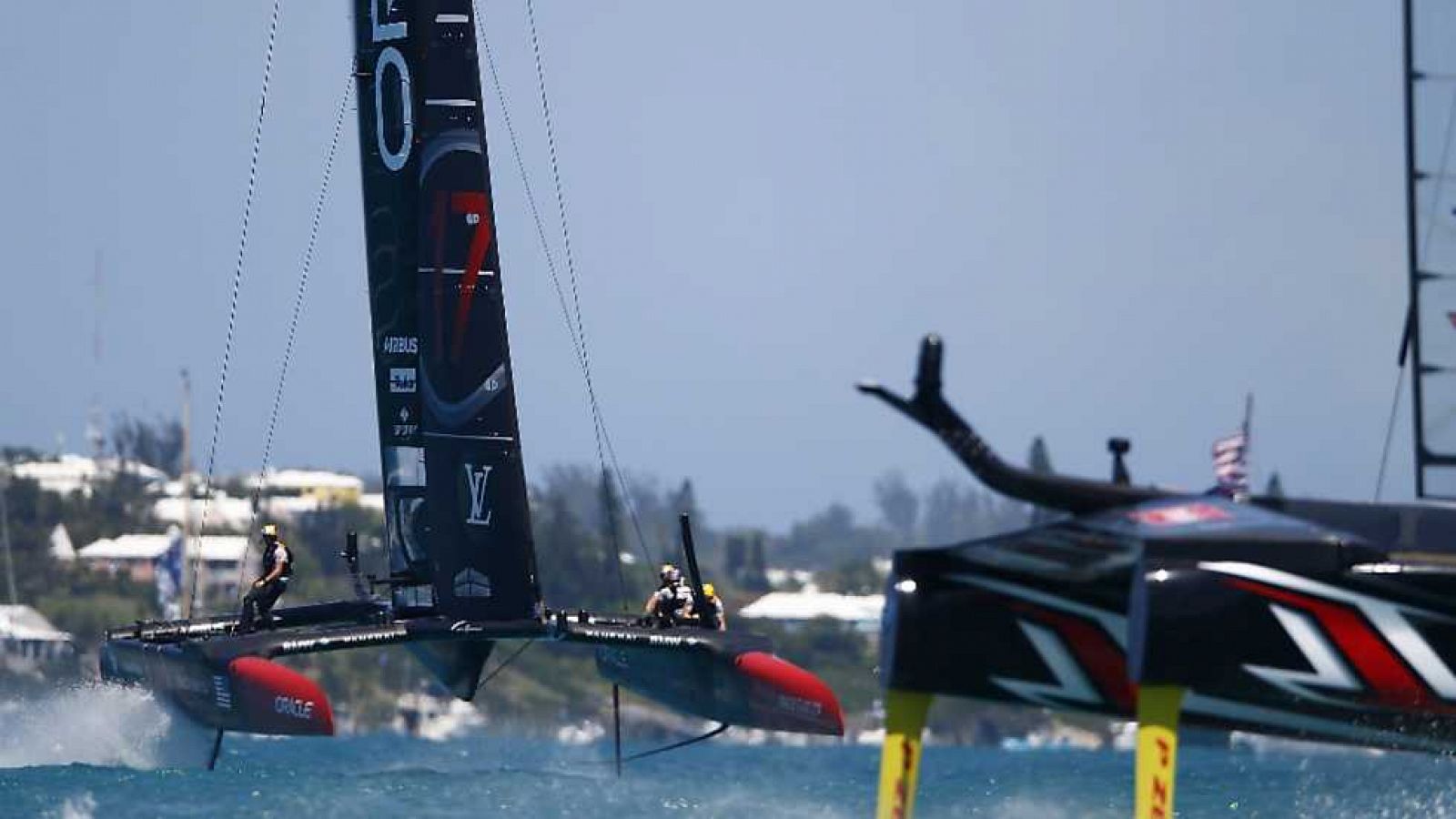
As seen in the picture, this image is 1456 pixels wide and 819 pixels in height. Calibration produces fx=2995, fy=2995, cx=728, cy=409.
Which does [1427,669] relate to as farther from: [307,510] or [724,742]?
[307,510]

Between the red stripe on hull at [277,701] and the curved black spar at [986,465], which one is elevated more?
the curved black spar at [986,465]

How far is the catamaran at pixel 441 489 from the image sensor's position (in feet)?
58.9

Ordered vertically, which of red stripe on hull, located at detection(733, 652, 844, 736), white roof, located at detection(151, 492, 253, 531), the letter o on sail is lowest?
red stripe on hull, located at detection(733, 652, 844, 736)

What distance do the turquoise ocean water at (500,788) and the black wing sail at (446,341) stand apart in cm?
156

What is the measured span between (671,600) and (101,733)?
13.8 feet

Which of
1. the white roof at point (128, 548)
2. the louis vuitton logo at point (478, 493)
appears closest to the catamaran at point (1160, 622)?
the louis vuitton logo at point (478, 493)

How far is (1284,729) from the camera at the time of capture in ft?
32.3

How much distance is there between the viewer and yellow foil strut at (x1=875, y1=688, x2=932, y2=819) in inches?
375

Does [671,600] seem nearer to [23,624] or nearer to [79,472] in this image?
[23,624]

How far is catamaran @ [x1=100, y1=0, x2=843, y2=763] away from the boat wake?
28 cm

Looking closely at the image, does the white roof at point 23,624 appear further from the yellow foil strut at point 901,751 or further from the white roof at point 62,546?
the yellow foil strut at point 901,751

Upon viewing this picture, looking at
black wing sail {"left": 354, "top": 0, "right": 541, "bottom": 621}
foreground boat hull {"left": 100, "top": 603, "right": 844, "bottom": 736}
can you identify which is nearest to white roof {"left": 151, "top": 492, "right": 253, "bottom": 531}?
black wing sail {"left": 354, "top": 0, "right": 541, "bottom": 621}

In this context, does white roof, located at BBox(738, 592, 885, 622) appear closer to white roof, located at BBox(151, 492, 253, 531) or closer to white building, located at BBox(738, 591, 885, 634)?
white building, located at BBox(738, 591, 885, 634)

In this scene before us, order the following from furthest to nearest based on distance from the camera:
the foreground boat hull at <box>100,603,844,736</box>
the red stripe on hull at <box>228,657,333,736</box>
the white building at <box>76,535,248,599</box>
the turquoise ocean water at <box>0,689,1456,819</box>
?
the white building at <box>76,535,248,599</box>, the turquoise ocean water at <box>0,689,1456,819</box>, the foreground boat hull at <box>100,603,844,736</box>, the red stripe on hull at <box>228,657,333,736</box>
